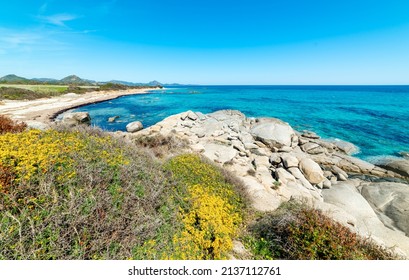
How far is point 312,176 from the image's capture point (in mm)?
12977

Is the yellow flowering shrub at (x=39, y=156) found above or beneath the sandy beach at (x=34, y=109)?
above

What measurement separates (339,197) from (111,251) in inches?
465

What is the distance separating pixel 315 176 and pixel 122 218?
1261cm

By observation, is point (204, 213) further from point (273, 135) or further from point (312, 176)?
point (273, 135)

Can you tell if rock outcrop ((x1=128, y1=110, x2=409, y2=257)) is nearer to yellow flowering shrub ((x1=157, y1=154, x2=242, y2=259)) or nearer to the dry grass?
yellow flowering shrub ((x1=157, y1=154, x2=242, y2=259))

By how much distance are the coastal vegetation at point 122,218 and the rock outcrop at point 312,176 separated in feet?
4.82

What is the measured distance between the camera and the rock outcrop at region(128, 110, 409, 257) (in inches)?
325

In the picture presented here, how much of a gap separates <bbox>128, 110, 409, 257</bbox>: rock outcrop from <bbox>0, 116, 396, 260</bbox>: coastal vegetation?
4.82 feet

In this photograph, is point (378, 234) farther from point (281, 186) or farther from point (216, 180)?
point (216, 180)

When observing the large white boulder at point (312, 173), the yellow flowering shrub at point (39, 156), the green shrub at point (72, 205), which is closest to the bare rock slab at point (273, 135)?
the large white boulder at point (312, 173)

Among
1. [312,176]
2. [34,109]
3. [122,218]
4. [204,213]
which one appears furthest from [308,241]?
[34,109]

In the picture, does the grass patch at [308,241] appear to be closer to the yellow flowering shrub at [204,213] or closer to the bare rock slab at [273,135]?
the yellow flowering shrub at [204,213]

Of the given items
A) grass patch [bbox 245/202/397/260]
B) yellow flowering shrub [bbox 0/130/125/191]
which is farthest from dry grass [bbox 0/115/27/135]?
grass patch [bbox 245/202/397/260]

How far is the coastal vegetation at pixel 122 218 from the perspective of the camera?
137 inches
